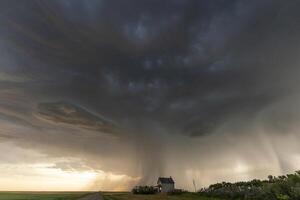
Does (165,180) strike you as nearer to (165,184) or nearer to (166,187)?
(165,184)

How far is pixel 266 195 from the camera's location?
51.4 metres

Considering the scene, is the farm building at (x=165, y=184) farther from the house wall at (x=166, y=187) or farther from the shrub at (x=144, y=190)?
→ the shrub at (x=144, y=190)

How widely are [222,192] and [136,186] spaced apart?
62596mm

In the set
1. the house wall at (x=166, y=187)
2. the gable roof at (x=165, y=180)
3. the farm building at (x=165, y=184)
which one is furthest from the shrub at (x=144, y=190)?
the gable roof at (x=165, y=180)

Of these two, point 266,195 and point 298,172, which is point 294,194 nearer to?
point 298,172

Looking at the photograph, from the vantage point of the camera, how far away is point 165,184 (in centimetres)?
14500

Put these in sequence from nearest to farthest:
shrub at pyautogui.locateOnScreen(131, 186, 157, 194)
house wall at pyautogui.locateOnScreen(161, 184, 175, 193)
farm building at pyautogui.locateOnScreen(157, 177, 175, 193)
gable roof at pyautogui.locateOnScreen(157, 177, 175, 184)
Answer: shrub at pyautogui.locateOnScreen(131, 186, 157, 194), house wall at pyautogui.locateOnScreen(161, 184, 175, 193), farm building at pyautogui.locateOnScreen(157, 177, 175, 193), gable roof at pyautogui.locateOnScreen(157, 177, 175, 184)

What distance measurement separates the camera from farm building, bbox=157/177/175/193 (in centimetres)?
14200

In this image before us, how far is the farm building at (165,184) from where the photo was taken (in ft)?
466

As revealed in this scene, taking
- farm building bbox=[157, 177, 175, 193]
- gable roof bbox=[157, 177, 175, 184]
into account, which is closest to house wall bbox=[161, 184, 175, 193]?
farm building bbox=[157, 177, 175, 193]

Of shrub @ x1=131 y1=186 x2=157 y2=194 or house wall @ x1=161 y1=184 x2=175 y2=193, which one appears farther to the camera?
house wall @ x1=161 y1=184 x2=175 y2=193

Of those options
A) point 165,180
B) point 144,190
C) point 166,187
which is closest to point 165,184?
point 166,187

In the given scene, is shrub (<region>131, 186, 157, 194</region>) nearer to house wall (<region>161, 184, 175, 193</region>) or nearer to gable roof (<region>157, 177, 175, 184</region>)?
house wall (<region>161, 184, 175, 193</region>)

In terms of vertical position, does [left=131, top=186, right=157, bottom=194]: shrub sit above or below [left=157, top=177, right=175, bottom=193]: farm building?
below
